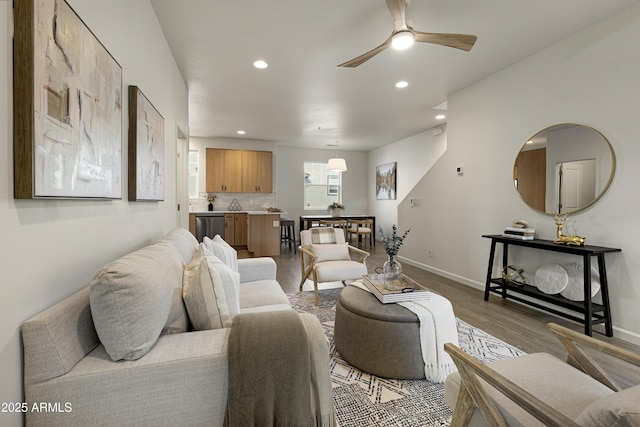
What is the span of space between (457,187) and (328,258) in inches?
85.6

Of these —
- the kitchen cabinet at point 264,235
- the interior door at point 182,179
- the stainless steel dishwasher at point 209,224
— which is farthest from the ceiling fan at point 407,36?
the stainless steel dishwasher at point 209,224

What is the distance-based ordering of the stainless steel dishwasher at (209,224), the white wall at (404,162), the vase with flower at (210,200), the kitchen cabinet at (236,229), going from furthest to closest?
the vase with flower at (210,200) → the kitchen cabinet at (236,229) → the stainless steel dishwasher at (209,224) → the white wall at (404,162)

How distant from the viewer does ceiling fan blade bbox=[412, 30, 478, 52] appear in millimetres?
2071

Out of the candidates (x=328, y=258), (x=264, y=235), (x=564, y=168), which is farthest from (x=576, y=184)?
(x=264, y=235)

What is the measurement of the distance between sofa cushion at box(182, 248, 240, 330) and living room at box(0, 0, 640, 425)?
0.45 m

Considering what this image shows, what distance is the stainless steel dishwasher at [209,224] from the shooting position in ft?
21.0

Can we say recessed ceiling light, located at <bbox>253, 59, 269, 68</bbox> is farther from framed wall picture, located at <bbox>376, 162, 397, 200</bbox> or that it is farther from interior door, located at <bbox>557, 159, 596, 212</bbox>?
framed wall picture, located at <bbox>376, 162, 397, 200</bbox>

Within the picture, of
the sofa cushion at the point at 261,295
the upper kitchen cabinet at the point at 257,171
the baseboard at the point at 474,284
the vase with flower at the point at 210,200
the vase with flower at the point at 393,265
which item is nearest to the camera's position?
the sofa cushion at the point at 261,295

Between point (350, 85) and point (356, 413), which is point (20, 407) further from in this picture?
point (350, 85)

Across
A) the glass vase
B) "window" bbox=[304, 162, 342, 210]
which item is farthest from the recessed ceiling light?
"window" bbox=[304, 162, 342, 210]

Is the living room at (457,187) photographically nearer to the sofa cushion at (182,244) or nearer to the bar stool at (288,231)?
the sofa cushion at (182,244)

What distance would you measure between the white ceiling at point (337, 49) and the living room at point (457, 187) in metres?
0.23

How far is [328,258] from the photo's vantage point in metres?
3.49

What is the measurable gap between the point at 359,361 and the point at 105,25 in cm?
237
